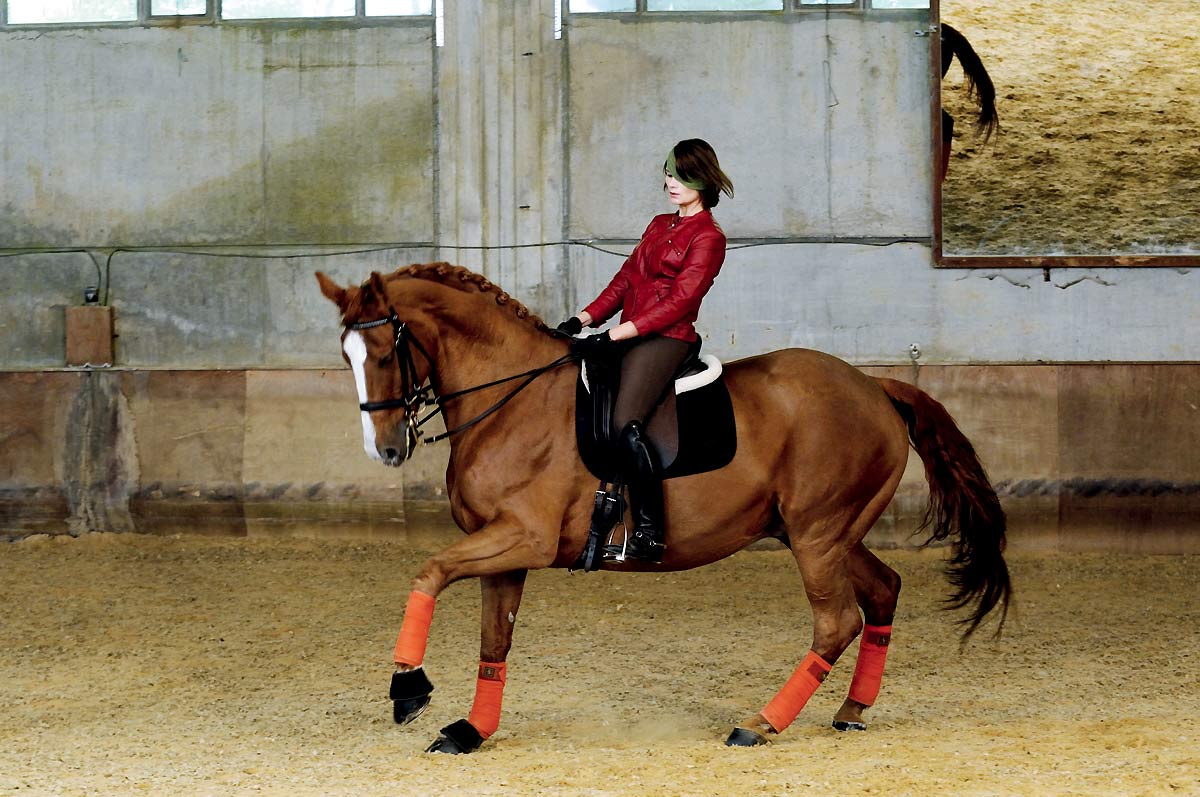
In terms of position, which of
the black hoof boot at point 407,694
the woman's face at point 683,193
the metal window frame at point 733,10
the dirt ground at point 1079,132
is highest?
the metal window frame at point 733,10

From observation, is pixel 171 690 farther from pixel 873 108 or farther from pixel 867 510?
pixel 873 108

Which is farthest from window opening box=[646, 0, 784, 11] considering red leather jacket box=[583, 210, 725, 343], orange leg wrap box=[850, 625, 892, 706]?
orange leg wrap box=[850, 625, 892, 706]

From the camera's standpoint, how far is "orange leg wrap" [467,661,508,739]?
4781 millimetres

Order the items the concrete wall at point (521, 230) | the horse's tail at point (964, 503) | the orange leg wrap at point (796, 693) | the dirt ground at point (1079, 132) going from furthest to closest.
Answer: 1. the dirt ground at point (1079, 132)
2. the concrete wall at point (521, 230)
3. the horse's tail at point (964, 503)
4. the orange leg wrap at point (796, 693)

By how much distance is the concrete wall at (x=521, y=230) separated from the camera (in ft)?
29.3

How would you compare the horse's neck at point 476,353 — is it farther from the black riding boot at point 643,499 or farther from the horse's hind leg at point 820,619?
the horse's hind leg at point 820,619

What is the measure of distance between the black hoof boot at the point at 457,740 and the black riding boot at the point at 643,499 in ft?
2.57

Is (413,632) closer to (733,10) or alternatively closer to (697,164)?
(697,164)

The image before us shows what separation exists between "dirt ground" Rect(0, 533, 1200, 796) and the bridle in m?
1.15

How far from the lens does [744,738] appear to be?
4.78 m

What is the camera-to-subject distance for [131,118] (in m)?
9.27

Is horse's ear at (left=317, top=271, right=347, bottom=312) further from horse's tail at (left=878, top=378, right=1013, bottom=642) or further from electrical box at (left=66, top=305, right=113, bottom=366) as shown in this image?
electrical box at (left=66, top=305, right=113, bottom=366)

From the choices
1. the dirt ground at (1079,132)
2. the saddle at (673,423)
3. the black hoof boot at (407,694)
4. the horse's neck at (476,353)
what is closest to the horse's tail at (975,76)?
the dirt ground at (1079,132)

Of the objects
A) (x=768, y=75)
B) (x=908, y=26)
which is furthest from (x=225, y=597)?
(x=908, y=26)
